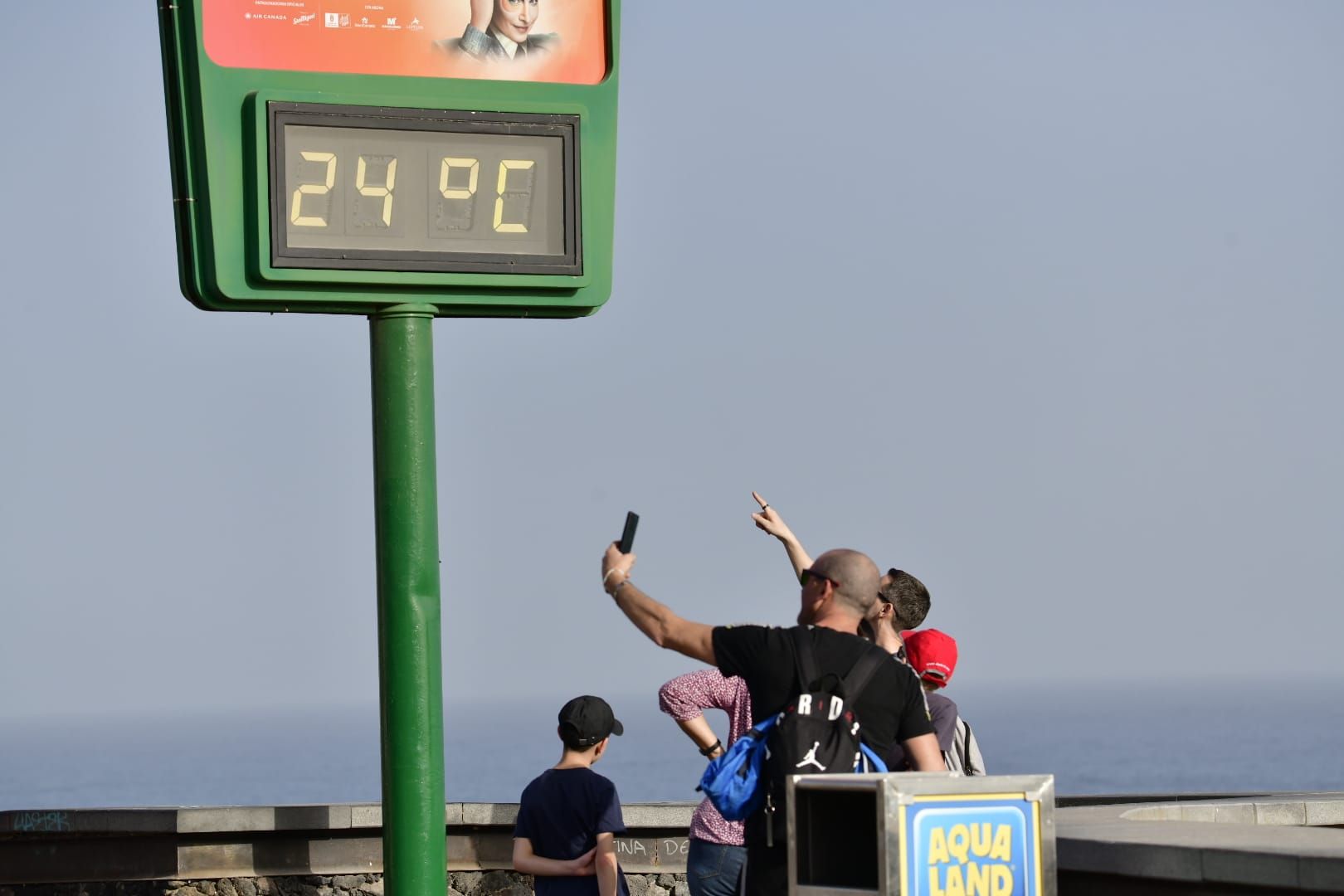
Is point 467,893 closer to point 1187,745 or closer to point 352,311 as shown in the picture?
point 352,311

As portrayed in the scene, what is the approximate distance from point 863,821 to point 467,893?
438cm

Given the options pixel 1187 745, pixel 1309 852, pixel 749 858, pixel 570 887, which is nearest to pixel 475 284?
pixel 570 887

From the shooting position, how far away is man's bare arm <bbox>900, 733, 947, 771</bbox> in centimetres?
714

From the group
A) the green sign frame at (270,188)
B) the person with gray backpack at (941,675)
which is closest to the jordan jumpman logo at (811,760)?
the person with gray backpack at (941,675)

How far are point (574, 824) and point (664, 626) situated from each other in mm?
1641

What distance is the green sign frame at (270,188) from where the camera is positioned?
9297 millimetres

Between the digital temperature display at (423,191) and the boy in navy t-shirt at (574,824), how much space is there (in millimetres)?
2253

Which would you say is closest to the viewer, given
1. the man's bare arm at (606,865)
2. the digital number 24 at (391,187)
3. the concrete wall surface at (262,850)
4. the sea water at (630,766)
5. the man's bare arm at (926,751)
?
the man's bare arm at (926,751)

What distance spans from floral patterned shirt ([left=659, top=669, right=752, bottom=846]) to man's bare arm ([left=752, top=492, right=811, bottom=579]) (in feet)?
1.71

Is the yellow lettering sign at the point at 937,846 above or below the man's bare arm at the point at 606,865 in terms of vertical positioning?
above

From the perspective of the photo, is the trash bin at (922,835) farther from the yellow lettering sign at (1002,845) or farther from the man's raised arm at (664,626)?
the man's raised arm at (664,626)

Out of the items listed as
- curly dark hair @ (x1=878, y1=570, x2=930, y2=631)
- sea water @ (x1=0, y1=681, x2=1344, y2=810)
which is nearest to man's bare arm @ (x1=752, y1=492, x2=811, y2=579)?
curly dark hair @ (x1=878, y1=570, x2=930, y2=631)

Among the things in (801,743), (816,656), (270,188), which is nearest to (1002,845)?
(801,743)

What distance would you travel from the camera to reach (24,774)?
505 ft
